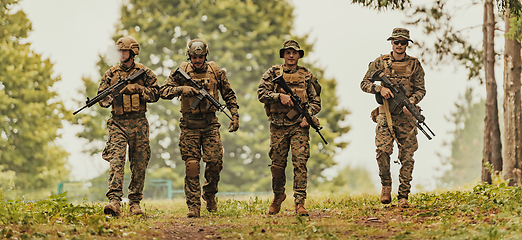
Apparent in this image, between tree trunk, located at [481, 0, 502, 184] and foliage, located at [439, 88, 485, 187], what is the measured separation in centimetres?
4275

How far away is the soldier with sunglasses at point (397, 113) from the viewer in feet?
28.9

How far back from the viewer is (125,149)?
27.3 feet

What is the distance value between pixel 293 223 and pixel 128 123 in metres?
3.03

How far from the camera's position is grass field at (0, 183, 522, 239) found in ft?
19.8

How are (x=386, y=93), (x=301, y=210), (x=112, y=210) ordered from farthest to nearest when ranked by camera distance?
(x=386, y=93)
(x=301, y=210)
(x=112, y=210)

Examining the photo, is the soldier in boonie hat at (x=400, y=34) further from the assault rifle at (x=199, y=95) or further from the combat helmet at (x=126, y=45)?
the combat helmet at (x=126, y=45)

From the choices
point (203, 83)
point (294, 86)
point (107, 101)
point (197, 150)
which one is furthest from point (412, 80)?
point (107, 101)

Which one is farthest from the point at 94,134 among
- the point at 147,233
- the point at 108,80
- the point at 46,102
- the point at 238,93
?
the point at 147,233

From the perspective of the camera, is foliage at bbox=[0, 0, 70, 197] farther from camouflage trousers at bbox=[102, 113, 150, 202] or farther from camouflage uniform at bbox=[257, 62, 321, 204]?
camouflage uniform at bbox=[257, 62, 321, 204]

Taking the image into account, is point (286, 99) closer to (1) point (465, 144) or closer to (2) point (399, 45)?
(2) point (399, 45)

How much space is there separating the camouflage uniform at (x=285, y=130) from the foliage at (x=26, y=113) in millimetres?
17721

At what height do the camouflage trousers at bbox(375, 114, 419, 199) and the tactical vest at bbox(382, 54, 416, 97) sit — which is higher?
the tactical vest at bbox(382, 54, 416, 97)

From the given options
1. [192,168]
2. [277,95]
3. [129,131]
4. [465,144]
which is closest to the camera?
[277,95]

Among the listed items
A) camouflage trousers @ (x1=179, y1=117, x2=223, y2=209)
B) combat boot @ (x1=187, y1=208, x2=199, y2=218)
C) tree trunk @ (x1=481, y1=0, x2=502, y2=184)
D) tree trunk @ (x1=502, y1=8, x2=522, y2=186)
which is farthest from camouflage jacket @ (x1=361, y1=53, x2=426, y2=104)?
tree trunk @ (x1=502, y1=8, x2=522, y2=186)
